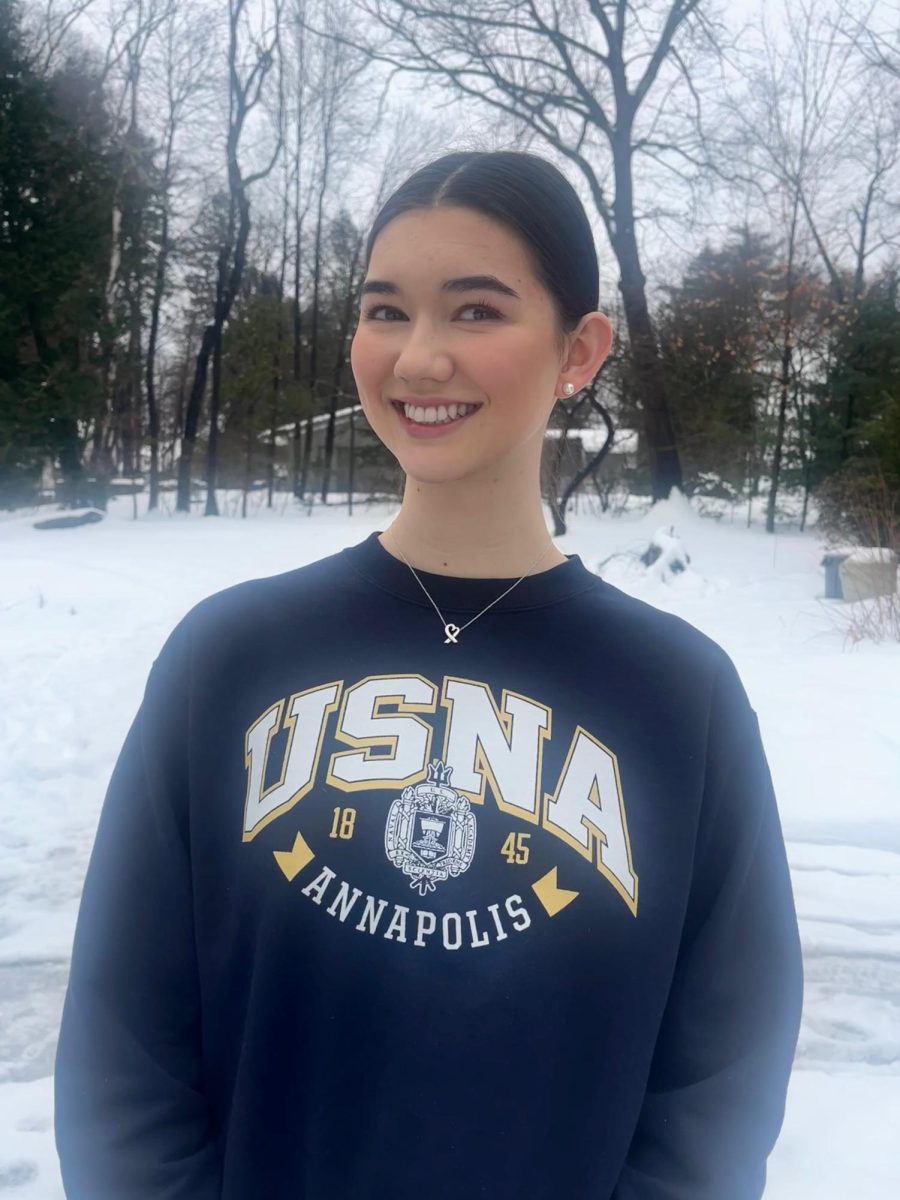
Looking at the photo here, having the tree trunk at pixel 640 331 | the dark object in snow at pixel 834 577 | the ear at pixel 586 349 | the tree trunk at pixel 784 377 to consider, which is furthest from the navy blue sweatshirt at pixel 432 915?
the tree trunk at pixel 784 377

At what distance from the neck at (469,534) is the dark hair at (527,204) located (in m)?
0.23

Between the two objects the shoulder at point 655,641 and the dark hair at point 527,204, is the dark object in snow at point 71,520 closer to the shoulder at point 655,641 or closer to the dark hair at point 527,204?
the dark hair at point 527,204

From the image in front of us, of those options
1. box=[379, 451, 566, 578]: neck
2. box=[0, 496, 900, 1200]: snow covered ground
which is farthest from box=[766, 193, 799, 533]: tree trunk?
box=[379, 451, 566, 578]: neck

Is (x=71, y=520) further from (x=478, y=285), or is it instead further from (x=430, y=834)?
(x=430, y=834)

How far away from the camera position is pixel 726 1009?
1.09 meters

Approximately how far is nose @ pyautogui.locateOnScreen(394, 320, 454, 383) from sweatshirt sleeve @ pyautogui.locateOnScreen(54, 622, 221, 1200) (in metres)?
0.41

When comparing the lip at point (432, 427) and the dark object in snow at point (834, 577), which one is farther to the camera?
the dark object in snow at point (834, 577)

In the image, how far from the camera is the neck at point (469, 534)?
117 centimetres

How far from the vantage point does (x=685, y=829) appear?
107cm

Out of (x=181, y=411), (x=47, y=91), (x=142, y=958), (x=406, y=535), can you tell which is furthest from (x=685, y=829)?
(x=181, y=411)

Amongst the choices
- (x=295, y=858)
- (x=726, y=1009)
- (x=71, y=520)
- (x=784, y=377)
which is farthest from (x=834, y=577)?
(x=784, y=377)

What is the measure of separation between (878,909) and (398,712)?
2563 millimetres

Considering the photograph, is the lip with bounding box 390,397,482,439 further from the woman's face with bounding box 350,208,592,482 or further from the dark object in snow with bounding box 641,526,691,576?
the dark object in snow with bounding box 641,526,691,576

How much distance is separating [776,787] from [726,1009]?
3.26 metres
